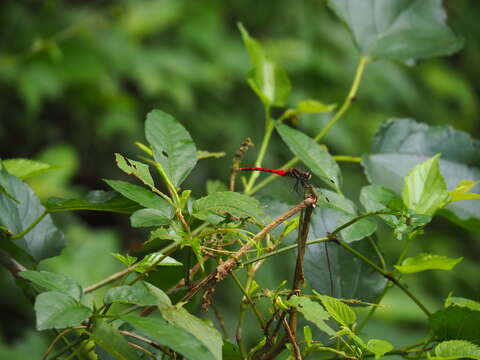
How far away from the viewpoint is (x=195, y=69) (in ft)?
6.66

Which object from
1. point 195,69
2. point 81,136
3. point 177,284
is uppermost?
point 177,284

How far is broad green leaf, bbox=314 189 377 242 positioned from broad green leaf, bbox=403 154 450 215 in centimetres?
3

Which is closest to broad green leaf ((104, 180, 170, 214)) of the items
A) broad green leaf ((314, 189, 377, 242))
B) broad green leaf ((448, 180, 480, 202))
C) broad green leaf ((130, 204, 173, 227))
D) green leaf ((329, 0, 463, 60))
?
broad green leaf ((130, 204, 173, 227))

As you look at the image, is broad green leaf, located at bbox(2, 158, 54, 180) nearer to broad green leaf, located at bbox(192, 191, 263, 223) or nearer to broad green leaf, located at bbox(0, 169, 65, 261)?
broad green leaf, located at bbox(0, 169, 65, 261)

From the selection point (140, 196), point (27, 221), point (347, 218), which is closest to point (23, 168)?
point (27, 221)

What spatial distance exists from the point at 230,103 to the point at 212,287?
1.97 m

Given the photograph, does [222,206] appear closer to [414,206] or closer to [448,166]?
[414,206]

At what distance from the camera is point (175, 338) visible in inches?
11.4

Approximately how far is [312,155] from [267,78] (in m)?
0.13

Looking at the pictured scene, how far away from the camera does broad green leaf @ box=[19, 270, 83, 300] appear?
322 millimetres

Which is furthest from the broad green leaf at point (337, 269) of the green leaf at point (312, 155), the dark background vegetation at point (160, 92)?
the dark background vegetation at point (160, 92)

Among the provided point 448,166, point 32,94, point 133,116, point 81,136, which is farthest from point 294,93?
point 448,166

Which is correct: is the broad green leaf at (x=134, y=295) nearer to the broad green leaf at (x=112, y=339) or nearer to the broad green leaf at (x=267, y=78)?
the broad green leaf at (x=112, y=339)

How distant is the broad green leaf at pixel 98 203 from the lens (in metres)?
0.39
